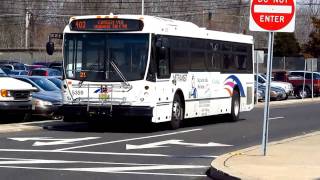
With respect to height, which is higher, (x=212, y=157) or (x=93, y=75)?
(x=93, y=75)

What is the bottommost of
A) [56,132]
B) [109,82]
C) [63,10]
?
[56,132]

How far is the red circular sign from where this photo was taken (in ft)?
43.2

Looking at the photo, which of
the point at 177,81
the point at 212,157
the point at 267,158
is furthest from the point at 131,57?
the point at 267,158

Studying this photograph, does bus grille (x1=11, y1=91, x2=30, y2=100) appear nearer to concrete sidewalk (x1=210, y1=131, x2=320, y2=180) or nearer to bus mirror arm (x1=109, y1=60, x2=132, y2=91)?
bus mirror arm (x1=109, y1=60, x2=132, y2=91)

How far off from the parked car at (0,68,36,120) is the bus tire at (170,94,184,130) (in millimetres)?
4513

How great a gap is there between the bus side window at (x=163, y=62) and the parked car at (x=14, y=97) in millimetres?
4450

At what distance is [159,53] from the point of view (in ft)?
64.2

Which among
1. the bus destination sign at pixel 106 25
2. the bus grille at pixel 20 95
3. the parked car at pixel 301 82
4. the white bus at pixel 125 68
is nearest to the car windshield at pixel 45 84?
the bus grille at pixel 20 95

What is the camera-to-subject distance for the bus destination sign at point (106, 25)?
63.7 ft

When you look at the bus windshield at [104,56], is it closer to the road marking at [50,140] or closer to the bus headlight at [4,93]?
the road marking at [50,140]

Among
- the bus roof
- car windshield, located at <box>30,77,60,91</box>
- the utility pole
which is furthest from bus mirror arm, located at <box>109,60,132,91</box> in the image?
the utility pole

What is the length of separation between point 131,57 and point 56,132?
300 centimetres

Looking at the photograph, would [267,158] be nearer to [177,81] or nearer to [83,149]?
[83,149]

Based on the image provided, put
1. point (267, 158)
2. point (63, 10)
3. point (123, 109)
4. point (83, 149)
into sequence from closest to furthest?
1. point (267, 158)
2. point (83, 149)
3. point (123, 109)
4. point (63, 10)
